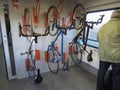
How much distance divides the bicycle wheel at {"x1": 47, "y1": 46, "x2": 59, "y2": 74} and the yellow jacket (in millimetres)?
1625

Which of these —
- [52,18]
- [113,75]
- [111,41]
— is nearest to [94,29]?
[52,18]

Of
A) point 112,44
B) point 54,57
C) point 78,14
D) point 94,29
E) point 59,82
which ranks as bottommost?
point 59,82

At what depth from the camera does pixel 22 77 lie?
312 cm

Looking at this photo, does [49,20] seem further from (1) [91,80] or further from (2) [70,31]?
(1) [91,80]

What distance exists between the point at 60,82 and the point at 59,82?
0.02 metres

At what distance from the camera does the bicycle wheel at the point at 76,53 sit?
353 centimetres

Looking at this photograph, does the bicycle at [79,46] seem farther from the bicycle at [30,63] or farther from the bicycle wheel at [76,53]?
the bicycle at [30,63]

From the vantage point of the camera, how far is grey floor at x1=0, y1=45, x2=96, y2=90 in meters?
2.62

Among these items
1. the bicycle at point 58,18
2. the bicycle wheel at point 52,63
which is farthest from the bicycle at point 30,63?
the bicycle at point 58,18

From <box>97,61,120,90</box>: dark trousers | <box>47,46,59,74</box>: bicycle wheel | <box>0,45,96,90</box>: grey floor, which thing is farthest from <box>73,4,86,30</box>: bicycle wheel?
<box>97,61,120,90</box>: dark trousers

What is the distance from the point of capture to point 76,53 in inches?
Answer: 145

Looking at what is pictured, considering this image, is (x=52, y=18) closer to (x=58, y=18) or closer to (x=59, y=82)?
(x=58, y=18)

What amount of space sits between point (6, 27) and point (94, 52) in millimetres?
2240

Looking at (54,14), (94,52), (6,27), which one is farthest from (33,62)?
(94,52)
